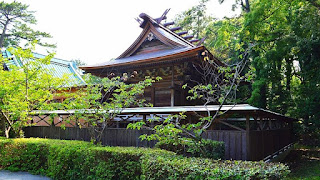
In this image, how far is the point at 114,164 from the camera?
6312mm

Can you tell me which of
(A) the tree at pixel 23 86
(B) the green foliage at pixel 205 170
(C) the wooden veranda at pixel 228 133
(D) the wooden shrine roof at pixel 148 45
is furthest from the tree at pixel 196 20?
(B) the green foliage at pixel 205 170

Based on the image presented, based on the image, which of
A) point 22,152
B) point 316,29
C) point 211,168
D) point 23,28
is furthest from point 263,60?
point 23,28

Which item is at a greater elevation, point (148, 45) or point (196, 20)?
point (196, 20)

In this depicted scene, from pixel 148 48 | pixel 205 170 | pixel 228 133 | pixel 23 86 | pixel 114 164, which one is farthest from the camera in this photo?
pixel 148 48

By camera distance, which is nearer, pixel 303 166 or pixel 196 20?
pixel 303 166

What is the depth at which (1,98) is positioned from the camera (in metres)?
9.08

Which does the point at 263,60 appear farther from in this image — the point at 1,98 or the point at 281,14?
the point at 1,98

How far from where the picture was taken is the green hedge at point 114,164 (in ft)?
13.8

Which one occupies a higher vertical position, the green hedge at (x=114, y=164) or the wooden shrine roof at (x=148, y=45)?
the wooden shrine roof at (x=148, y=45)

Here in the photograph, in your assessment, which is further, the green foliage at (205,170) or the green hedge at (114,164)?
the green hedge at (114,164)

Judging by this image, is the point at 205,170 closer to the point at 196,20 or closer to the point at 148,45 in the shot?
the point at 148,45

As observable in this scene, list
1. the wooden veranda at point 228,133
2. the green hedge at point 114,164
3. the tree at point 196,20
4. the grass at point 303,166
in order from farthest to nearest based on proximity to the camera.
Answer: the tree at point 196,20 → the grass at point 303,166 → the wooden veranda at point 228,133 → the green hedge at point 114,164

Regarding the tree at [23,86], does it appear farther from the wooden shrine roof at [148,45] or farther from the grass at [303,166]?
the grass at [303,166]

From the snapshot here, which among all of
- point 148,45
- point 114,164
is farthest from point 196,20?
point 114,164
